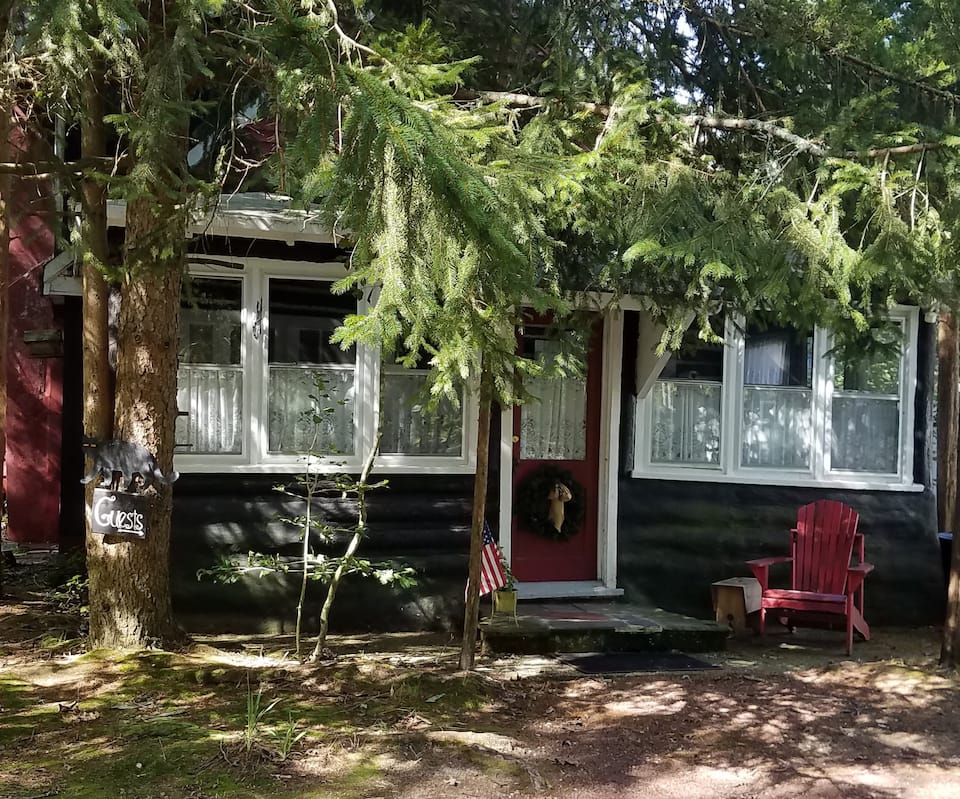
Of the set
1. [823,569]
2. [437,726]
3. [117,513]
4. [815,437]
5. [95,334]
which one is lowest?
[437,726]

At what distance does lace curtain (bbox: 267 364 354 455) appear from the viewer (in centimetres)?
729

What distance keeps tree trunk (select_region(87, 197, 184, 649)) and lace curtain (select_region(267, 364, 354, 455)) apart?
1553mm

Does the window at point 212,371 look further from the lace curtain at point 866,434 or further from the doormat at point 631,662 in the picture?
the lace curtain at point 866,434

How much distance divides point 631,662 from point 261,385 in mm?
3650

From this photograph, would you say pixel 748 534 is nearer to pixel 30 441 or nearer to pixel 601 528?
pixel 601 528

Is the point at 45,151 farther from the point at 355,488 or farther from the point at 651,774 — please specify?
the point at 651,774

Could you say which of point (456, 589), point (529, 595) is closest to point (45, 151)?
point (456, 589)

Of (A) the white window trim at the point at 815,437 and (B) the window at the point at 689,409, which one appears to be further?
(B) the window at the point at 689,409

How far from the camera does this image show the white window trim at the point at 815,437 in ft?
27.5

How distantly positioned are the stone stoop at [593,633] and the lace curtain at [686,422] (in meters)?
1.68

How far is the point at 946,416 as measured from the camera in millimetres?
10055

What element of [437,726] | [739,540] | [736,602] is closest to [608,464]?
[739,540]

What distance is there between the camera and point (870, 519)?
863 centimetres

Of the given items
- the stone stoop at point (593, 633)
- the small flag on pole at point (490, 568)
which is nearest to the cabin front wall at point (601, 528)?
the stone stoop at point (593, 633)
